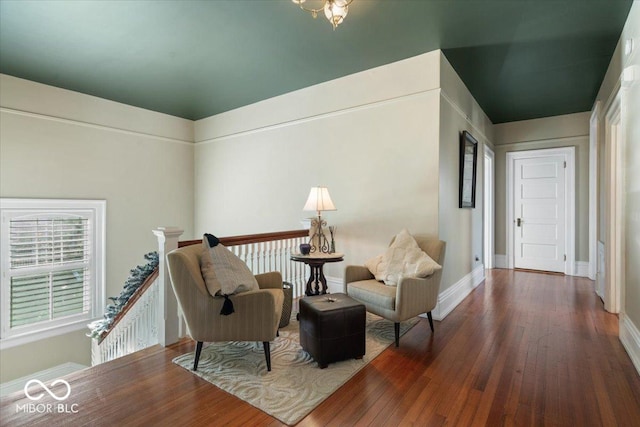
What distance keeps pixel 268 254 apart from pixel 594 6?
12.2 ft

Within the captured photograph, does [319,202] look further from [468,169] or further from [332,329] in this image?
[468,169]

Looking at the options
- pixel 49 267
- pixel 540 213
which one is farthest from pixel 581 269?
pixel 49 267

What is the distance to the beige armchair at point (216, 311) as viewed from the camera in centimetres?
221

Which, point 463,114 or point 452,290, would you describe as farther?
point 463,114

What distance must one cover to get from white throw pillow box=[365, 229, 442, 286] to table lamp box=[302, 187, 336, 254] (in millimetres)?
776

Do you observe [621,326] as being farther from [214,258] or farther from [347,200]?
[214,258]

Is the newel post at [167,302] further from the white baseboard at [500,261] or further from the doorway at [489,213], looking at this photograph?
the white baseboard at [500,261]

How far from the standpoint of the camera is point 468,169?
4.24 metres

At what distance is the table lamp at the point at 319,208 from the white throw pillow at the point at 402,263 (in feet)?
2.55

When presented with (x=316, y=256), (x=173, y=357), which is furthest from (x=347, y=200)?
(x=173, y=357)

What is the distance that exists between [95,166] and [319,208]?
3.60m

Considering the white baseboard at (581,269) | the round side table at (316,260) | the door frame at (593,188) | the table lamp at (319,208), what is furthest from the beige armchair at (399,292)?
the white baseboard at (581,269)

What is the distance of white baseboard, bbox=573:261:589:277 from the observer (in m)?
5.24

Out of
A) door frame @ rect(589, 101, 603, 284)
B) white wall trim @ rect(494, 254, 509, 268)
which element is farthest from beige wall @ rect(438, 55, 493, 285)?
white wall trim @ rect(494, 254, 509, 268)
